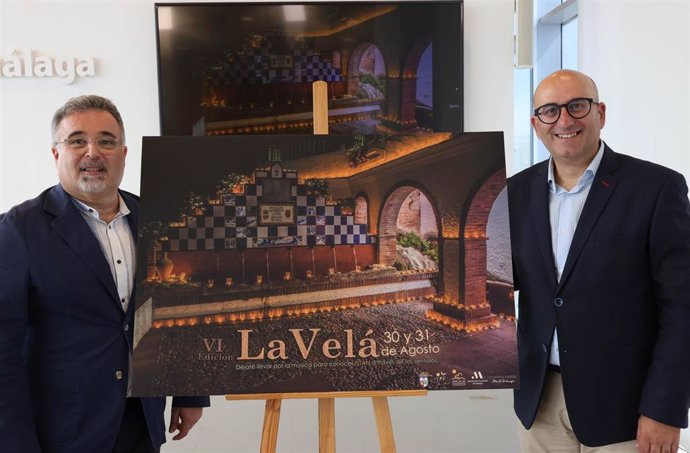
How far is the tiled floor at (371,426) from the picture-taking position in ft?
10.6

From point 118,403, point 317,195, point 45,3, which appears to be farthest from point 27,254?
point 45,3

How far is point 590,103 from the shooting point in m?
1.83

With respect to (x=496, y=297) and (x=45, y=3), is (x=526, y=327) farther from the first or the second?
(x=45, y=3)

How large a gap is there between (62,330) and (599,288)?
1545mm

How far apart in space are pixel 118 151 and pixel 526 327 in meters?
1.39

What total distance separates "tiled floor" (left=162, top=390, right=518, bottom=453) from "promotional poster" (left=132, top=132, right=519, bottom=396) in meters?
1.61

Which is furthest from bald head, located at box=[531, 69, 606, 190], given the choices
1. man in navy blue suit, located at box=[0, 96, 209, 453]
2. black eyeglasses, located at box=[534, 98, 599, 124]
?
man in navy blue suit, located at box=[0, 96, 209, 453]

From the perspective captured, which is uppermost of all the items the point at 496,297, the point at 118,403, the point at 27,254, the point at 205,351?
the point at 27,254

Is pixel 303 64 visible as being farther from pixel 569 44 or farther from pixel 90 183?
pixel 90 183

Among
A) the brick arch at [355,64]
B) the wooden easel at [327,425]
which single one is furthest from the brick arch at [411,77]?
the wooden easel at [327,425]

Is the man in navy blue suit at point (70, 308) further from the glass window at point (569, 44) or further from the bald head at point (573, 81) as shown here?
the glass window at point (569, 44)

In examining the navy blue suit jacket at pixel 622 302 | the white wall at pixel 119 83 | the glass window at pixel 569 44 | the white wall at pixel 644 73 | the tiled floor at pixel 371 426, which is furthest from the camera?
the glass window at pixel 569 44

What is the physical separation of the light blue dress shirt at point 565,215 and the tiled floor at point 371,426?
5.20ft

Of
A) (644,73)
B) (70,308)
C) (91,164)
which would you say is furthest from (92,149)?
(644,73)
